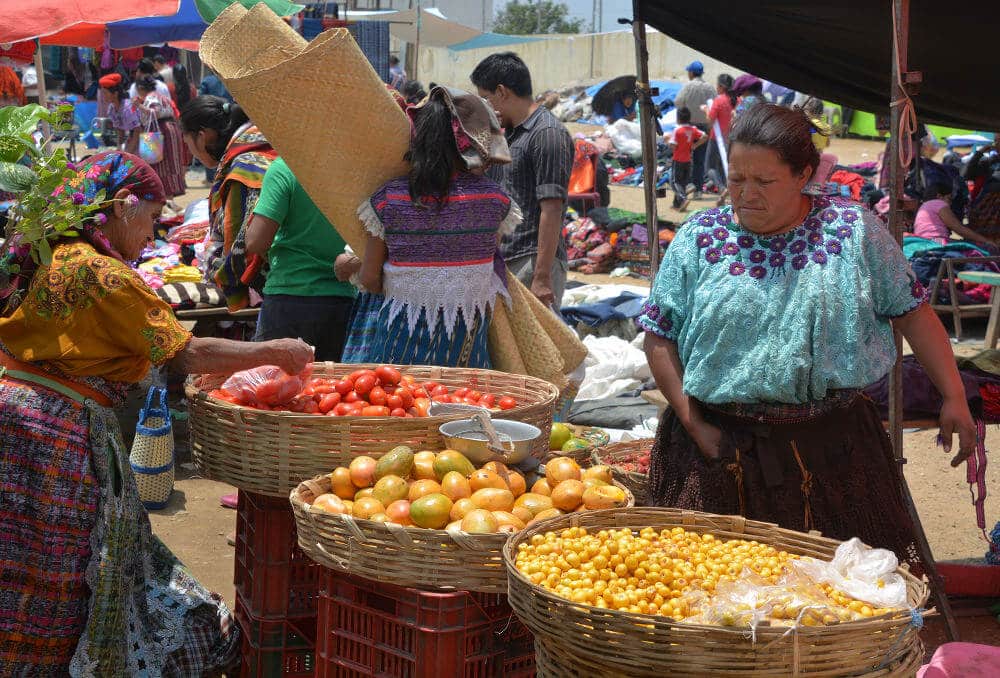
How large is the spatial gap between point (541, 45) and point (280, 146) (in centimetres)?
3516

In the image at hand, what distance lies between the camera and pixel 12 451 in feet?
9.05

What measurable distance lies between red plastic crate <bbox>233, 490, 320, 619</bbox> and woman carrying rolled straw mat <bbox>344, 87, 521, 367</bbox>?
112 centimetres

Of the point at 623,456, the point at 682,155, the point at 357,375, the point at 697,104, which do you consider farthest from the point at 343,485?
the point at 697,104

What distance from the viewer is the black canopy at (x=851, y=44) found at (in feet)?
14.0

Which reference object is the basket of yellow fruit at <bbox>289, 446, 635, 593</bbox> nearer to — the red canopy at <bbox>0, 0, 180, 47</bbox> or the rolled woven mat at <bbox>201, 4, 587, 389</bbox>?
the rolled woven mat at <bbox>201, 4, 587, 389</bbox>

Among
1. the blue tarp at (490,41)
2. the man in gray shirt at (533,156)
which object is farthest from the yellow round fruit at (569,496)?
the blue tarp at (490,41)

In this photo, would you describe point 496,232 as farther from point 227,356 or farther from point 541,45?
point 541,45

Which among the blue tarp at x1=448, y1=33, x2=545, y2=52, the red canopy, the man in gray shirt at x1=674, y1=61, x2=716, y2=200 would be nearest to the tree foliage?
the blue tarp at x1=448, y1=33, x2=545, y2=52

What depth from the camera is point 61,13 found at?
8.61 meters

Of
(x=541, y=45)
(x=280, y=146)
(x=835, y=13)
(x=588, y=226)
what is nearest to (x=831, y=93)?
(x=835, y=13)

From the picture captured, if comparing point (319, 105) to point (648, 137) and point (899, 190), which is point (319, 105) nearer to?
point (648, 137)

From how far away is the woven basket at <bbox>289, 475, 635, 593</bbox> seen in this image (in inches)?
94.1

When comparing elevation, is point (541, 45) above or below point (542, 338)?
above

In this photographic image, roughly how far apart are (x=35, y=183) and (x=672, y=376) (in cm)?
168
